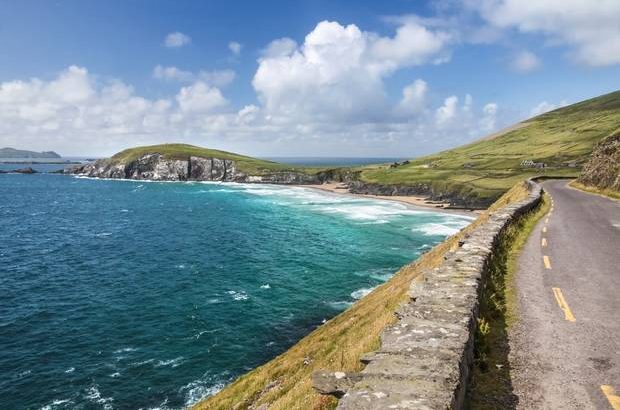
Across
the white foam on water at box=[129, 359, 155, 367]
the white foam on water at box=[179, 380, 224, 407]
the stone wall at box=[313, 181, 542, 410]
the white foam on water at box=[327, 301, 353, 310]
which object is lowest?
the white foam on water at box=[179, 380, 224, 407]

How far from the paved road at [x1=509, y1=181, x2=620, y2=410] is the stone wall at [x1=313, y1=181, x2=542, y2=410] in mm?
1640

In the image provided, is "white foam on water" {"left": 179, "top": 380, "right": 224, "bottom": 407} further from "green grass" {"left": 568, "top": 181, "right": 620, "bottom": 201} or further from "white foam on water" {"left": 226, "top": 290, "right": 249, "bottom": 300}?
"green grass" {"left": 568, "top": 181, "right": 620, "bottom": 201}

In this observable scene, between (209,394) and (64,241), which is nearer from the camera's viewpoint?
(209,394)

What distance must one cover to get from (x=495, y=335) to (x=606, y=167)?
6330cm

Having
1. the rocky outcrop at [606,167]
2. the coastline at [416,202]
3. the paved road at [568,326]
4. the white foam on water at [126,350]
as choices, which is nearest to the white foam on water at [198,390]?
the white foam on water at [126,350]

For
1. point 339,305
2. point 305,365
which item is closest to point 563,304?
point 305,365

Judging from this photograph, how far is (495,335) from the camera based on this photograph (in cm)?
1270

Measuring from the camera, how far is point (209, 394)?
2727cm

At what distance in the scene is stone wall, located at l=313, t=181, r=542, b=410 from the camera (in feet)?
24.4

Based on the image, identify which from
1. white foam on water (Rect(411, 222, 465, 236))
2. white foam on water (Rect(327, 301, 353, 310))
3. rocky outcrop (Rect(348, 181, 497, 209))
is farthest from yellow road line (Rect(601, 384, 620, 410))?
rocky outcrop (Rect(348, 181, 497, 209))

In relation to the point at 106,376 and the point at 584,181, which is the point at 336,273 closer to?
the point at 106,376

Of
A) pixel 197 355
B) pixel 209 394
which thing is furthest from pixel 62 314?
pixel 209 394

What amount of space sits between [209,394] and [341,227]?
201 feet

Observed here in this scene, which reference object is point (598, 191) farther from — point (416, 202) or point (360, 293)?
point (416, 202)
